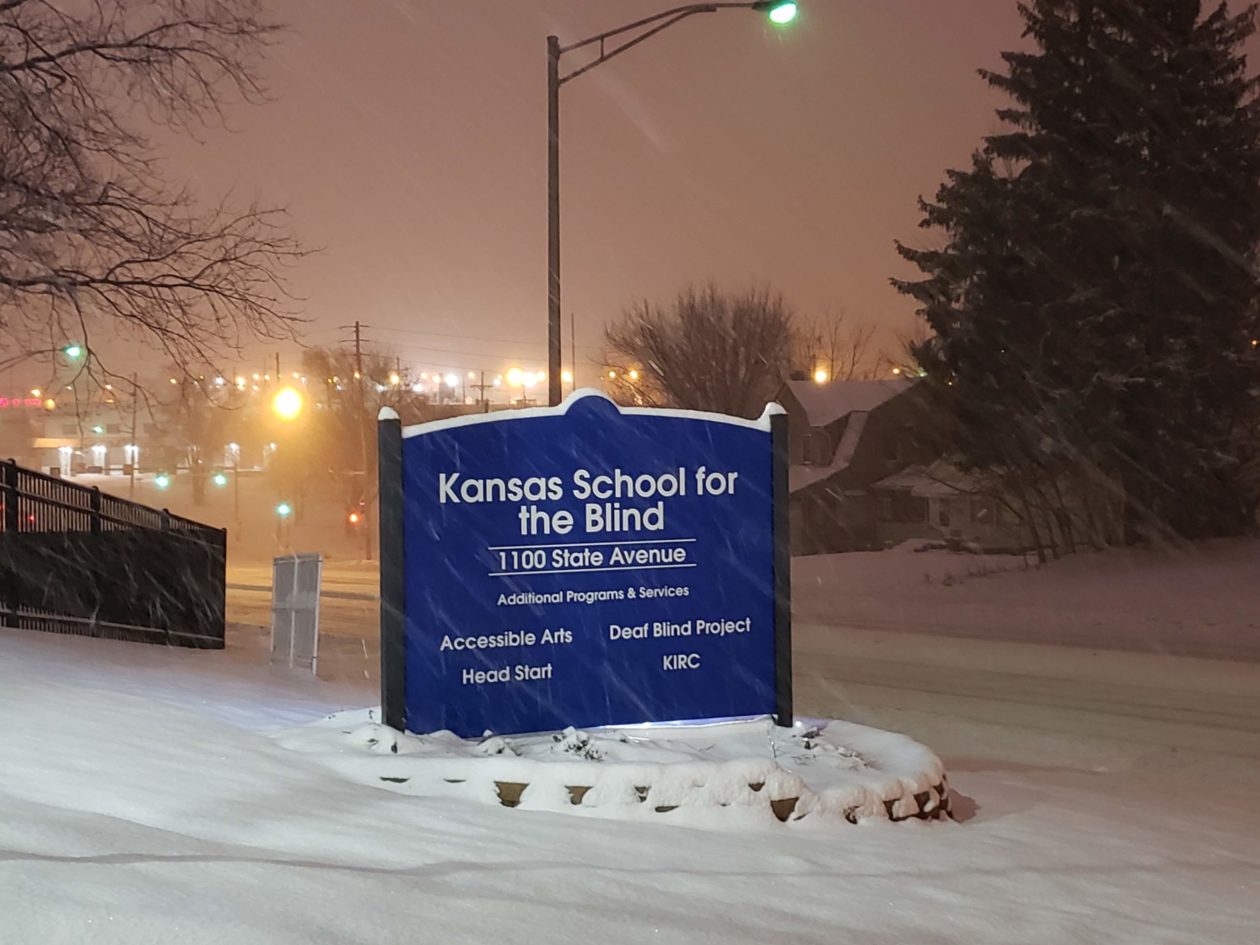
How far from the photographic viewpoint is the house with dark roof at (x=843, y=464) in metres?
49.6

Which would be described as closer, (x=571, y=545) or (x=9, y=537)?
(x=571, y=545)

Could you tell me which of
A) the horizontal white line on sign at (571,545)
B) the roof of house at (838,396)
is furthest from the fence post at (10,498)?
the roof of house at (838,396)

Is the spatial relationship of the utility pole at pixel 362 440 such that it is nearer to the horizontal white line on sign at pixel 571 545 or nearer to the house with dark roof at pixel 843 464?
the house with dark roof at pixel 843 464

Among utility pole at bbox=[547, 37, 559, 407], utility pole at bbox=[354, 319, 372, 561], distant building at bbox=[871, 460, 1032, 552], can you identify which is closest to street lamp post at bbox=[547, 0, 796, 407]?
utility pole at bbox=[547, 37, 559, 407]

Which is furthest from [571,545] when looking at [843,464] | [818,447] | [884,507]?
[818,447]

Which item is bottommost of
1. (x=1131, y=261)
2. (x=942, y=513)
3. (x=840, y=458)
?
(x=942, y=513)

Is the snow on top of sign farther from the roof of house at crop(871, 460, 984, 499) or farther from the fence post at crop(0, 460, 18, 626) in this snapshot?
the roof of house at crop(871, 460, 984, 499)

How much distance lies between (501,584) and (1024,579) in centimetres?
2392

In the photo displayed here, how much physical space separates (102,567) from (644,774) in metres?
10.0

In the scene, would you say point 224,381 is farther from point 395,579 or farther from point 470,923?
point 470,923

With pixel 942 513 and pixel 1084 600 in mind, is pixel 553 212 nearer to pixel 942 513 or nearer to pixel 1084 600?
pixel 1084 600

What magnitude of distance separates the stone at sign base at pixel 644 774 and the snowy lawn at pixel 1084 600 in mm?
12902

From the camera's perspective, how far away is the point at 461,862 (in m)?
4.81

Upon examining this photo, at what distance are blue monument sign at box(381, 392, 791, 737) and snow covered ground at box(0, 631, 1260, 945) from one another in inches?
46.3
